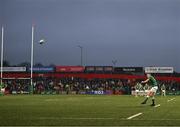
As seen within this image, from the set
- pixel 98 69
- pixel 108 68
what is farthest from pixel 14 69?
pixel 108 68

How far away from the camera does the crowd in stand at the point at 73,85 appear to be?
77.9 m

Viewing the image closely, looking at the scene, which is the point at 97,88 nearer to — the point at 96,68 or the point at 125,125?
the point at 96,68

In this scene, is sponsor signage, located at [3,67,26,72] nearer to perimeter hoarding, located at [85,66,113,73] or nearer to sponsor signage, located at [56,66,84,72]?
sponsor signage, located at [56,66,84,72]

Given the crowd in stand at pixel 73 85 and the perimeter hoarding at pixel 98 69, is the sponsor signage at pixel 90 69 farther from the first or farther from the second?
the crowd in stand at pixel 73 85

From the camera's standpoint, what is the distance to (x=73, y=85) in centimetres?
8425

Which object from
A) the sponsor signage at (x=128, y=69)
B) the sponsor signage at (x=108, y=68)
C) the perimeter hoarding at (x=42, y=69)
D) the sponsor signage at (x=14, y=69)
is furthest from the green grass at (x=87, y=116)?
the sponsor signage at (x=128, y=69)

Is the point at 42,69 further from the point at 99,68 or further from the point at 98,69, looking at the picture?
the point at 99,68

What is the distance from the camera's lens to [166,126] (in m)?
14.1

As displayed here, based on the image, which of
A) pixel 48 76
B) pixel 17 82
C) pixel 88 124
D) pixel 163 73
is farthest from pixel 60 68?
pixel 88 124

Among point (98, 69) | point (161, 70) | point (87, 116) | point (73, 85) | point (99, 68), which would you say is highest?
point (99, 68)

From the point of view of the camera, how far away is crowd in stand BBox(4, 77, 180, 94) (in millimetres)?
77875

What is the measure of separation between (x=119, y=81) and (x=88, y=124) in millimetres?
73236

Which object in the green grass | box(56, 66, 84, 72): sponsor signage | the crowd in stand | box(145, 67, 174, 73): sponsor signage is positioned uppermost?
box(56, 66, 84, 72): sponsor signage

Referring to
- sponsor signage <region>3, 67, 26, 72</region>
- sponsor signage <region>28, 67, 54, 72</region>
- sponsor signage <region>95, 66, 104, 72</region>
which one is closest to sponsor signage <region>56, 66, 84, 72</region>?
sponsor signage <region>28, 67, 54, 72</region>
